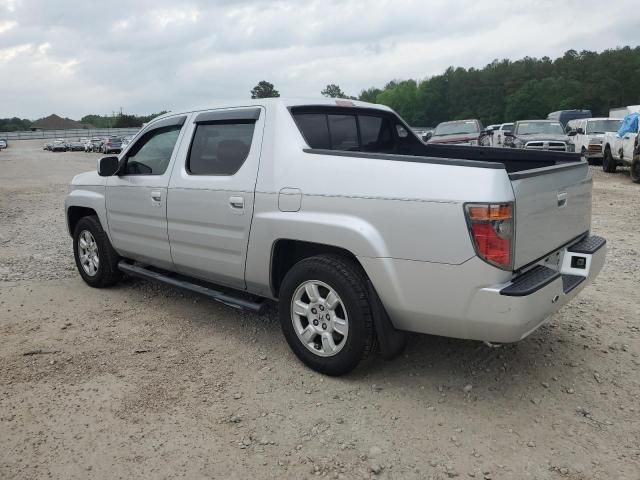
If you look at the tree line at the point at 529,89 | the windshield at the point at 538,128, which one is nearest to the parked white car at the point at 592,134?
the windshield at the point at 538,128

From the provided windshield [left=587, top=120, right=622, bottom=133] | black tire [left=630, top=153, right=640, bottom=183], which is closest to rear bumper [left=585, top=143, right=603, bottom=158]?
windshield [left=587, top=120, right=622, bottom=133]

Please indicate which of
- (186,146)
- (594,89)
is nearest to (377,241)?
(186,146)

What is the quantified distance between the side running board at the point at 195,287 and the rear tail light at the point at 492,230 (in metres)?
1.73

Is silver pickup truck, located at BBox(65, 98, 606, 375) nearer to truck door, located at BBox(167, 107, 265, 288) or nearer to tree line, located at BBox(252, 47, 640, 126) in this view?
truck door, located at BBox(167, 107, 265, 288)

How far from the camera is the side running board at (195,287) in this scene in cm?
394

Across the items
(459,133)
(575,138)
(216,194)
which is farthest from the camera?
(575,138)

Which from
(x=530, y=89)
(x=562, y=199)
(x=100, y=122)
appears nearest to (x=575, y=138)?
(x=562, y=199)

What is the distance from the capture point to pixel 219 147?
13.6 feet

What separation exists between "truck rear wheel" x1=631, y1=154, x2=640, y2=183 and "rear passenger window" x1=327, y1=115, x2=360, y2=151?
40.4ft

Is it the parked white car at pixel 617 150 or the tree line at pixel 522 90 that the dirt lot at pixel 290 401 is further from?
the tree line at pixel 522 90

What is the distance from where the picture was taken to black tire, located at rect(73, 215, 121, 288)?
5.39 metres

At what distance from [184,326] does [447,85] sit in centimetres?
11863

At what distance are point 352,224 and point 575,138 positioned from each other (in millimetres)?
19199

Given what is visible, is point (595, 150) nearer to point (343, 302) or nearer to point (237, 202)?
point (237, 202)
